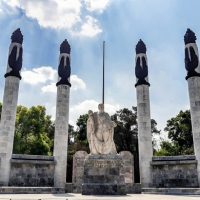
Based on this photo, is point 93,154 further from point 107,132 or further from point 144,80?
point 144,80

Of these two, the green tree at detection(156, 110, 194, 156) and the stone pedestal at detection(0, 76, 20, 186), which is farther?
the green tree at detection(156, 110, 194, 156)

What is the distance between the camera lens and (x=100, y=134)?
37.3 ft

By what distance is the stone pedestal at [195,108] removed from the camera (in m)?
17.2

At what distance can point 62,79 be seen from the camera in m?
19.9

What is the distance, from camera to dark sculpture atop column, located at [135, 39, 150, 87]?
19.8 m

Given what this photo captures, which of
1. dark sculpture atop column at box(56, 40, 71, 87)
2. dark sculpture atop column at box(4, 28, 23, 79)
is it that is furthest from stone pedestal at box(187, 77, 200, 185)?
dark sculpture atop column at box(4, 28, 23, 79)

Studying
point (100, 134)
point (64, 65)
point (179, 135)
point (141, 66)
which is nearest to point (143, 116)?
point (141, 66)

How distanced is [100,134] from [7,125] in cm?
862

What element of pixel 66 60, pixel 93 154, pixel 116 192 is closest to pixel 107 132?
pixel 93 154

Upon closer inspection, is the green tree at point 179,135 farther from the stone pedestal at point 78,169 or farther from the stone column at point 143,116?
the stone pedestal at point 78,169

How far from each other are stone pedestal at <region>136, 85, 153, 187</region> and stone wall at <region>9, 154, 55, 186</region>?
6093 mm

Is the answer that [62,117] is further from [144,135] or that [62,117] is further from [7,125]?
[144,135]

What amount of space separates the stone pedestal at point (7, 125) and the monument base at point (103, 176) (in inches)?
319

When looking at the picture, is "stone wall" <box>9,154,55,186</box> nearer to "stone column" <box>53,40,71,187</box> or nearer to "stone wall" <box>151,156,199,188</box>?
"stone column" <box>53,40,71,187</box>
